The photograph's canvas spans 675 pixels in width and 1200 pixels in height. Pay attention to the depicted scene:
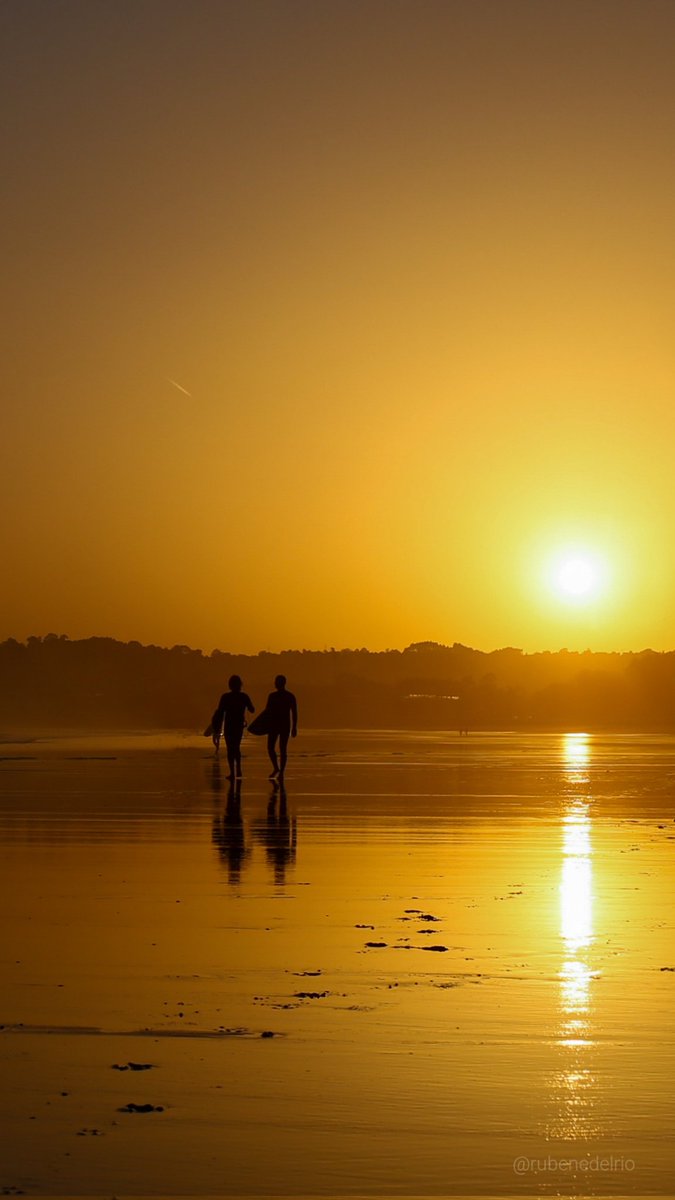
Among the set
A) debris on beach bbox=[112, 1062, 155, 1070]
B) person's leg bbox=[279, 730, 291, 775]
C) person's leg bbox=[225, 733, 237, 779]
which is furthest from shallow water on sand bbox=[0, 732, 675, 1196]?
person's leg bbox=[225, 733, 237, 779]

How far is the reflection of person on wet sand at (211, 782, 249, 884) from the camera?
14.9 m

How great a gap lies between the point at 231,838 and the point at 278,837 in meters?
0.53

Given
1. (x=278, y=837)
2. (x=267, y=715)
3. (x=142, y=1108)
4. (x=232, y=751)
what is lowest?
(x=142, y=1108)

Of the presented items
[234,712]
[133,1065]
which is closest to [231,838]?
[133,1065]

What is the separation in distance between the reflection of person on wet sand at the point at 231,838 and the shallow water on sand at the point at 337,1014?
0.08 m

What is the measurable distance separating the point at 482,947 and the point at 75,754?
3539 cm

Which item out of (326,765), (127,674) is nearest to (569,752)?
(326,765)

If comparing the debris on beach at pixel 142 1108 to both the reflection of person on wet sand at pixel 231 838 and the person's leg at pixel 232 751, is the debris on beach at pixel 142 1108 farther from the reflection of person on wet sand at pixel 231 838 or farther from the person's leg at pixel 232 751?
the person's leg at pixel 232 751

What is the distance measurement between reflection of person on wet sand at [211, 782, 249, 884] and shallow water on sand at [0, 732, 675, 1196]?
0.28 ft

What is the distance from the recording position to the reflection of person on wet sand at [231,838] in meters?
14.9

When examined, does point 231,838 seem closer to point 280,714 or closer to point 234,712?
point 280,714

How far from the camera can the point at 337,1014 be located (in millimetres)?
7902

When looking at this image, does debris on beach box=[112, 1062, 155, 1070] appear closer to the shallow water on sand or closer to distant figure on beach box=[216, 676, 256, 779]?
the shallow water on sand

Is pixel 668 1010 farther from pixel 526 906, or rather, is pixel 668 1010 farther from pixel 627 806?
pixel 627 806
